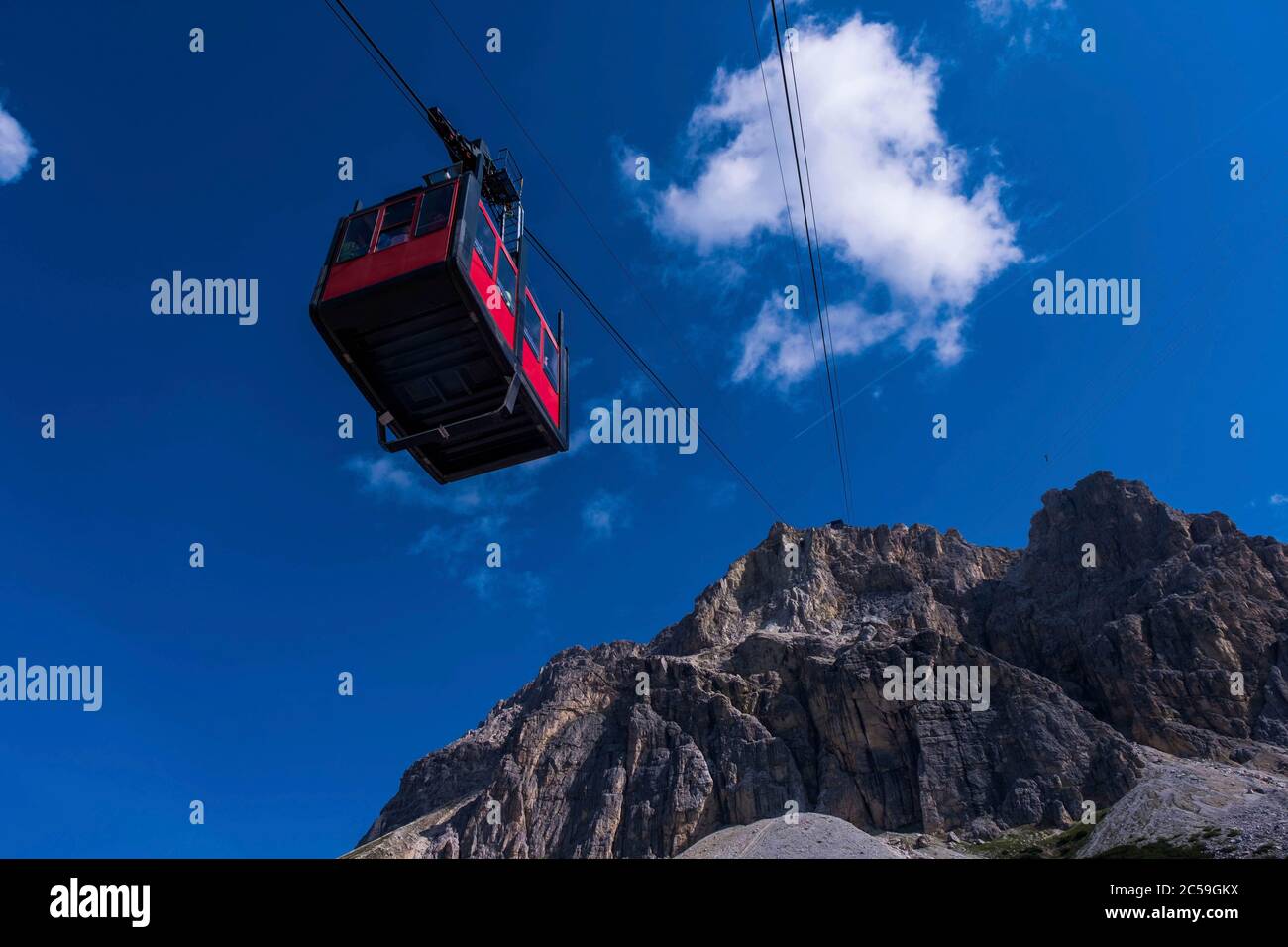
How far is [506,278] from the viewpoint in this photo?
19.7m

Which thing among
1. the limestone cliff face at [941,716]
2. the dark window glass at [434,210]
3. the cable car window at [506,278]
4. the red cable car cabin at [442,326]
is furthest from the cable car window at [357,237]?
the limestone cliff face at [941,716]

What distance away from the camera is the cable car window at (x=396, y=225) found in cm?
1850

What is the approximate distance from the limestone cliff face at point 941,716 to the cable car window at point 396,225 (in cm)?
11743

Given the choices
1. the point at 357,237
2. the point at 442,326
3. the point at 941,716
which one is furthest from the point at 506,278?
the point at 941,716

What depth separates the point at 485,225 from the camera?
19.4 metres

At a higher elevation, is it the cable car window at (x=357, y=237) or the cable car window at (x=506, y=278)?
the cable car window at (x=357, y=237)

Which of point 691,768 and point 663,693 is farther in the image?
point 663,693

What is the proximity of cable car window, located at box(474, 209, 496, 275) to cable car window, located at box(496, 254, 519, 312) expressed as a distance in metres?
0.23

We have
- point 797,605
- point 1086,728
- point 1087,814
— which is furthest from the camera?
point 797,605

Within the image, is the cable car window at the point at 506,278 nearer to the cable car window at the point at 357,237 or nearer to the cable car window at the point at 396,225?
the cable car window at the point at 396,225
